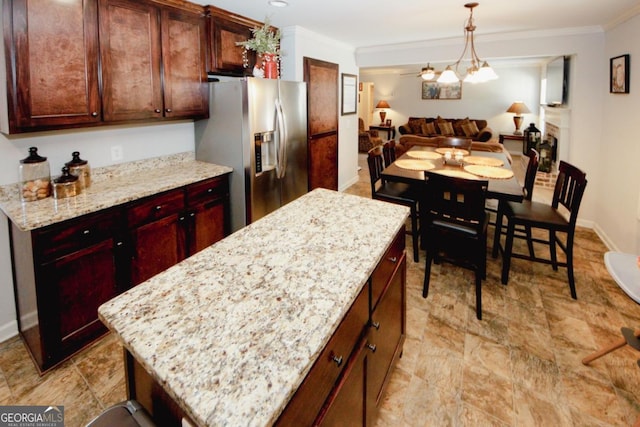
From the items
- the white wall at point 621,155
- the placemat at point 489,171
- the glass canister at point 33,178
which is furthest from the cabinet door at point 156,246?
the white wall at point 621,155

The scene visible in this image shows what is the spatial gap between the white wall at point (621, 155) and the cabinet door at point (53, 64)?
4271 millimetres

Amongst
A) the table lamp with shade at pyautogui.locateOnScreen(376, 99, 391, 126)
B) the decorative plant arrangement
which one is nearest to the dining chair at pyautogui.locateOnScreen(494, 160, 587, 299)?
the decorative plant arrangement

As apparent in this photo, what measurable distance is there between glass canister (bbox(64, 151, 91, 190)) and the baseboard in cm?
98

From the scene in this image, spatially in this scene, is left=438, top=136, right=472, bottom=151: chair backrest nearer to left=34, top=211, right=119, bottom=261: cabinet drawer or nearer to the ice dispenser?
the ice dispenser

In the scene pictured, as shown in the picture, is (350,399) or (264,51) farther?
(264,51)

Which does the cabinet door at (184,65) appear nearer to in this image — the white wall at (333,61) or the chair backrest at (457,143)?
the white wall at (333,61)

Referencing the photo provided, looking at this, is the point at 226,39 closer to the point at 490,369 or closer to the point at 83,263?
the point at 83,263

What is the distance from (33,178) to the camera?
2.19 metres

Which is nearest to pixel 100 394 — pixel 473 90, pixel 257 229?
pixel 257 229

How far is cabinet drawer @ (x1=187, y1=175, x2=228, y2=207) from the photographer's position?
9.16ft

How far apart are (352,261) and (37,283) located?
1.73 metres

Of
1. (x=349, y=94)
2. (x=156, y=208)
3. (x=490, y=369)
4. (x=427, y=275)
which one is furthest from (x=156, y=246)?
(x=349, y=94)

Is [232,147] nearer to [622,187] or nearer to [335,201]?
[335,201]

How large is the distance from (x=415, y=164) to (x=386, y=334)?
7.31 ft
